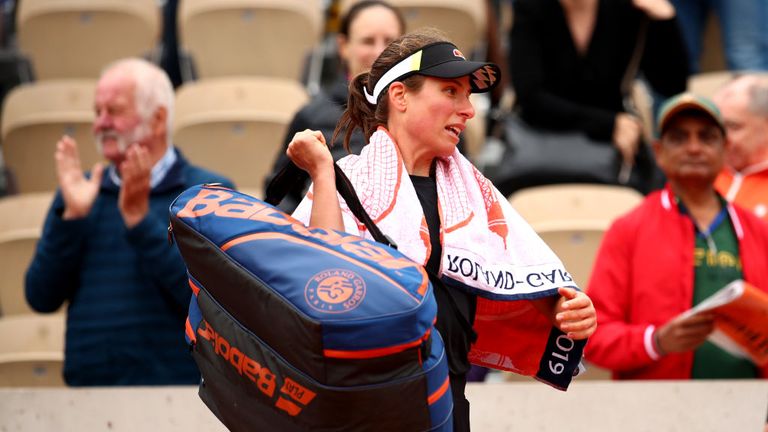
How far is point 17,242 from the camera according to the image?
13.8ft

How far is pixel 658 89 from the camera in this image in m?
4.68

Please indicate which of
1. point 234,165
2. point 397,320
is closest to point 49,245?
point 234,165

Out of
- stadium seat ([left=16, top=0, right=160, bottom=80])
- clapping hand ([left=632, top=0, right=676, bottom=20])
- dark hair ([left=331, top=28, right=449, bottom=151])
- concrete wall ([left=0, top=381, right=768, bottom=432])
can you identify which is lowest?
stadium seat ([left=16, top=0, right=160, bottom=80])

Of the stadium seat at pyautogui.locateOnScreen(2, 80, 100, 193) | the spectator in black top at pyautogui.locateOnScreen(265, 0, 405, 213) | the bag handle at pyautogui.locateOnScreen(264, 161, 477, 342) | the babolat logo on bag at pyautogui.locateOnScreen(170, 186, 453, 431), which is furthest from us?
the stadium seat at pyautogui.locateOnScreen(2, 80, 100, 193)

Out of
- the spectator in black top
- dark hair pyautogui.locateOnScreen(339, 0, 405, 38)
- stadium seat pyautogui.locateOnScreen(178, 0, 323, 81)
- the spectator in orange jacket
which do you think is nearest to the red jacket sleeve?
the spectator in orange jacket

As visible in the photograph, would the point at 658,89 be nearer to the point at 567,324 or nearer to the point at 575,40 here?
the point at 575,40

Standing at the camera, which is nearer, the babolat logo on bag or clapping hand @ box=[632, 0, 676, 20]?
the babolat logo on bag

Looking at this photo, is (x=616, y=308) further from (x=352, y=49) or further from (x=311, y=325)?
(x=311, y=325)

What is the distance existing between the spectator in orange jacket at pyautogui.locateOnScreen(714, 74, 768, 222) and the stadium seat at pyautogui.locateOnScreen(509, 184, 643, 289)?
0.34 m

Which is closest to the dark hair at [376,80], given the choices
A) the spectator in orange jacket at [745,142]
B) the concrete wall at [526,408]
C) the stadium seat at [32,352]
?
the concrete wall at [526,408]

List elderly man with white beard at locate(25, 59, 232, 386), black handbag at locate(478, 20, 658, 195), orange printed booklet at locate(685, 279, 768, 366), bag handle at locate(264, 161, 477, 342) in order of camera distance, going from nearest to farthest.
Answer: bag handle at locate(264, 161, 477, 342)
orange printed booklet at locate(685, 279, 768, 366)
elderly man with white beard at locate(25, 59, 232, 386)
black handbag at locate(478, 20, 658, 195)

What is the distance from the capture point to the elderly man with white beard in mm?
3334

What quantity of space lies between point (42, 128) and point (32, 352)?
127 centimetres

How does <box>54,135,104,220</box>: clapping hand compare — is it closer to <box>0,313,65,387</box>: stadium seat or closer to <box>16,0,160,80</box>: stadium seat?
<box>0,313,65,387</box>: stadium seat
